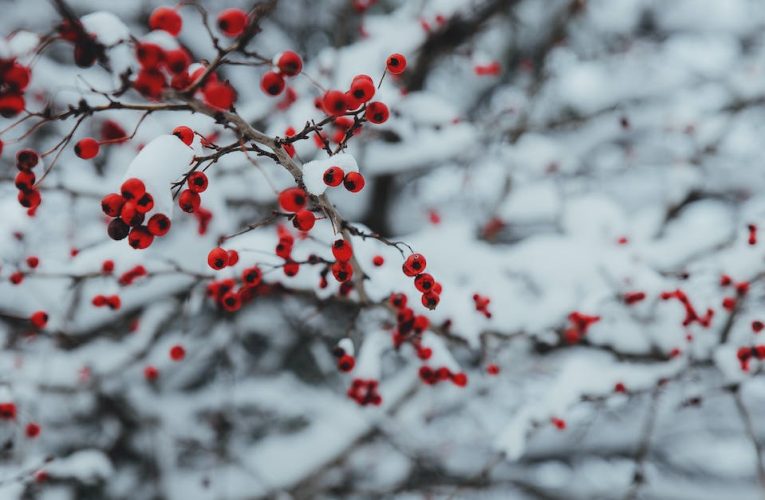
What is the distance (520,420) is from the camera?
9.63 ft

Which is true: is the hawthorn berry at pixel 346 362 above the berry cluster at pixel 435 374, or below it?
below

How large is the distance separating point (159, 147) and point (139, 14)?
4.56 meters

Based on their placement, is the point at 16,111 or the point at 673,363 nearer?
the point at 16,111

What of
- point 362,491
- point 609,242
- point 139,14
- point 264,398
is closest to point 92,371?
point 264,398

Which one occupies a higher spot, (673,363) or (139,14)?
(139,14)

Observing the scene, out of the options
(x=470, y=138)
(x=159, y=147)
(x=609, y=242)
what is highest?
(x=470, y=138)

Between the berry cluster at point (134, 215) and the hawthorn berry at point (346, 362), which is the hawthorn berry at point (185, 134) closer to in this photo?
the berry cluster at point (134, 215)

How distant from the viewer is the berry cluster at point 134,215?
124 cm

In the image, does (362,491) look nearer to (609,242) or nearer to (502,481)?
(502,481)

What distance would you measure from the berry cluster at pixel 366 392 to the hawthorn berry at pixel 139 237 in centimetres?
135

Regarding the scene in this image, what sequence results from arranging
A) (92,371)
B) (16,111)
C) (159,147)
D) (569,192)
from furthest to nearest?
(569,192)
(92,371)
(159,147)
(16,111)

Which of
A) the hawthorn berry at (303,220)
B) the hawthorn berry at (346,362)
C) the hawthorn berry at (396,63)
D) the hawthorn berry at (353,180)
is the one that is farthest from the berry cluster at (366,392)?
the hawthorn berry at (396,63)

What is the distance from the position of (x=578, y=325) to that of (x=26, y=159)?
273 cm

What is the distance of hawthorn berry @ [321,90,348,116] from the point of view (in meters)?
1.28
